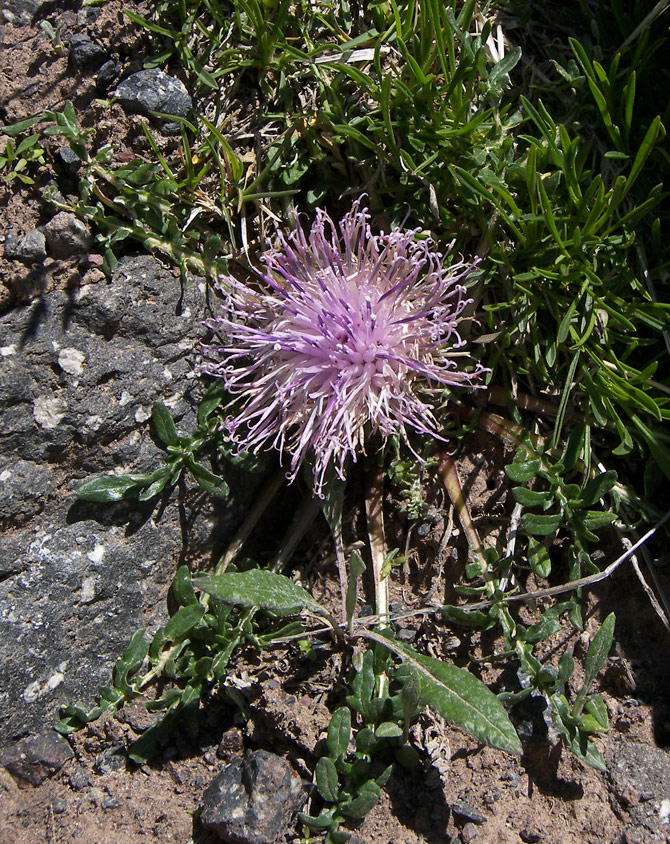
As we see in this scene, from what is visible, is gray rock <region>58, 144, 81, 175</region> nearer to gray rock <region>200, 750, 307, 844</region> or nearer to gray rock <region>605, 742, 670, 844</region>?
gray rock <region>200, 750, 307, 844</region>

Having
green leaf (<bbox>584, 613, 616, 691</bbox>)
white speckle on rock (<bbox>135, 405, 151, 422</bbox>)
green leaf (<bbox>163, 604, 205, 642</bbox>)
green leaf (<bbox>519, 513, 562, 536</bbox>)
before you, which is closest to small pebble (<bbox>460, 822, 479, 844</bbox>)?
green leaf (<bbox>584, 613, 616, 691</bbox>)

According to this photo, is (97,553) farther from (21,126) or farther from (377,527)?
(21,126)

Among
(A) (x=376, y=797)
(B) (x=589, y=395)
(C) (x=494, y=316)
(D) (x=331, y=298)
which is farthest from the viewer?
(C) (x=494, y=316)

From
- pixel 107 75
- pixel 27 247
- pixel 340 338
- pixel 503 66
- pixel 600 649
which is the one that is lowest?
pixel 600 649

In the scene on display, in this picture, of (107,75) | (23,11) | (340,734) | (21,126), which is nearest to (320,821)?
(340,734)

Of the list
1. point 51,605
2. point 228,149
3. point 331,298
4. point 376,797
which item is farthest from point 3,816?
point 228,149

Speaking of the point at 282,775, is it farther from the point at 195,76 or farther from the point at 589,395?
the point at 195,76
